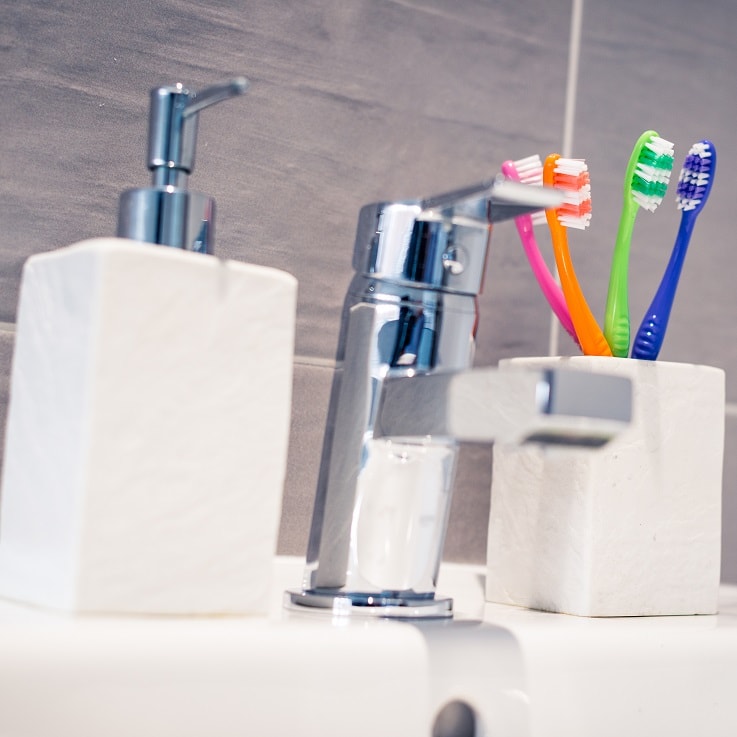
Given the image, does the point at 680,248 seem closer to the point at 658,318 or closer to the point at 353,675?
→ the point at 658,318

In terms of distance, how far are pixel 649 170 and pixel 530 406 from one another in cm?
22

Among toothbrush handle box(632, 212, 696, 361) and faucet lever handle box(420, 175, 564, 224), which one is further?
toothbrush handle box(632, 212, 696, 361)

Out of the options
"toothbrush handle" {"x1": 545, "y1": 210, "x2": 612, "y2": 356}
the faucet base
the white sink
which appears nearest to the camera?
the white sink

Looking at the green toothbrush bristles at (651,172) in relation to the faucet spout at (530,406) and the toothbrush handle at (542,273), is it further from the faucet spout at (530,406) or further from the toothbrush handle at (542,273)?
the faucet spout at (530,406)

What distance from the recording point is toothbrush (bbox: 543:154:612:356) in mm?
505

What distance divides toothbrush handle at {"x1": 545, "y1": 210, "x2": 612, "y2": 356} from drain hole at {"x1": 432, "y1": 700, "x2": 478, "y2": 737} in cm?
21

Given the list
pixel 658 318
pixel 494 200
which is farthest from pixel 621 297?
pixel 494 200

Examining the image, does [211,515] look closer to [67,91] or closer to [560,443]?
[560,443]

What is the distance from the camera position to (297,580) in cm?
53

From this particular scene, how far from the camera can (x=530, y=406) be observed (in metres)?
0.35

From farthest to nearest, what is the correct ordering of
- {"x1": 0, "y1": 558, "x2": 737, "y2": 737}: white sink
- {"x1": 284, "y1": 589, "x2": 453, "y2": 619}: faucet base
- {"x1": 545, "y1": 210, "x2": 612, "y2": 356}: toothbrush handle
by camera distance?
{"x1": 545, "y1": 210, "x2": 612, "y2": 356}: toothbrush handle → {"x1": 284, "y1": 589, "x2": 453, "y2": 619}: faucet base → {"x1": 0, "y1": 558, "x2": 737, "y2": 737}: white sink

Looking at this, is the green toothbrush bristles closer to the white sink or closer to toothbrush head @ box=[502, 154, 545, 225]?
toothbrush head @ box=[502, 154, 545, 225]

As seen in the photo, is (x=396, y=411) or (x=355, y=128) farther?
(x=355, y=128)

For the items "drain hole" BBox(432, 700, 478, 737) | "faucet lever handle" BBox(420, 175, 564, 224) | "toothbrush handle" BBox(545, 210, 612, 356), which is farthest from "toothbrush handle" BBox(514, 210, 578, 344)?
"drain hole" BBox(432, 700, 478, 737)
